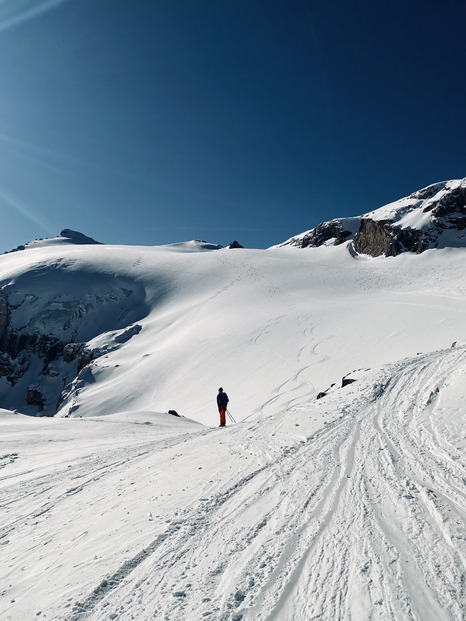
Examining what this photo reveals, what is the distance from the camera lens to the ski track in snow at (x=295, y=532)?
96.2 inches

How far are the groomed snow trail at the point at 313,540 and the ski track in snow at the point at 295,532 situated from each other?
0.01 meters

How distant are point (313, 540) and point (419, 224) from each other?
65189 mm

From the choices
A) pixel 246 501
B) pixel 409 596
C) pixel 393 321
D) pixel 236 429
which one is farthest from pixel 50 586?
pixel 393 321

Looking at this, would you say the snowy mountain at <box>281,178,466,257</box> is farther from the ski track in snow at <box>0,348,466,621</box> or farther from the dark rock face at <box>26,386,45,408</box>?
the dark rock face at <box>26,386,45,408</box>

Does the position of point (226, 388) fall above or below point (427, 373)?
below

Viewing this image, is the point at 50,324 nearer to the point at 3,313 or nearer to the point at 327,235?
the point at 3,313

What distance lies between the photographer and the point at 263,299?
4156 cm

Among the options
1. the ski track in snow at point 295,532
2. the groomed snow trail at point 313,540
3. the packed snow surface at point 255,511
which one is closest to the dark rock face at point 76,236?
the packed snow surface at point 255,511

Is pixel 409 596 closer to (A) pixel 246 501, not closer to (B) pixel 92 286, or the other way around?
(A) pixel 246 501

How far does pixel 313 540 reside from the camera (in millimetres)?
3168

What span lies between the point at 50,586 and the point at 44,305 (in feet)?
214

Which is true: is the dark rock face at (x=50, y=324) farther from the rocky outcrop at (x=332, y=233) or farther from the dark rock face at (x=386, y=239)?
the rocky outcrop at (x=332, y=233)

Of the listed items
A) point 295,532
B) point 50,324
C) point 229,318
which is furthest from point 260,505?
point 50,324

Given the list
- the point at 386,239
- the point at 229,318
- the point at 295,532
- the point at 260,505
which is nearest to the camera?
the point at 295,532
